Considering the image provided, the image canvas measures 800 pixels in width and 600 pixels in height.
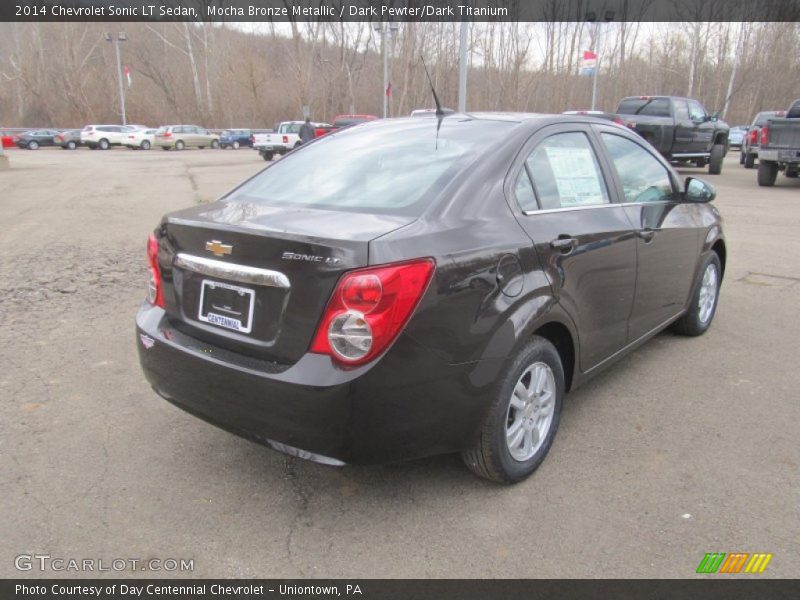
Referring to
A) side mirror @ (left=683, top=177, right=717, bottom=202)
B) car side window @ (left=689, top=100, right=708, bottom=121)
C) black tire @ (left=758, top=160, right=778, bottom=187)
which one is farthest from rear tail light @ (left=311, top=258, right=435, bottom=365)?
car side window @ (left=689, top=100, right=708, bottom=121)

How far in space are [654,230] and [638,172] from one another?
42 centimetres

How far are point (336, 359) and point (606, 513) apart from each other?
139cm

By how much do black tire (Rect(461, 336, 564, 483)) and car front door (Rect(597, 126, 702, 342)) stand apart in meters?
1.10

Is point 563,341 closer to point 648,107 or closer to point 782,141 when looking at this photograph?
point 782,141

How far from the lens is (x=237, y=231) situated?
2.51 metres

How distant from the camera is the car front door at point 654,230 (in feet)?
12.1

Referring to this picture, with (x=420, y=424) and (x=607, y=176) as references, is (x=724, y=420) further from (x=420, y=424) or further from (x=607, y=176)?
(x=420, y=424)

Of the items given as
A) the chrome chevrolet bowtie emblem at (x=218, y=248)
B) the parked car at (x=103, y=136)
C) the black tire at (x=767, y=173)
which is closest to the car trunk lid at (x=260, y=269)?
the chrome chevrolet bowtie emblem at (x=218, y=248)

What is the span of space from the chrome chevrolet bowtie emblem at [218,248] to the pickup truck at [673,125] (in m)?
15.9

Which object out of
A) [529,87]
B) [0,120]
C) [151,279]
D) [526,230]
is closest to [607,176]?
[526,230]

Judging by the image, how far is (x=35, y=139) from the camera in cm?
4172

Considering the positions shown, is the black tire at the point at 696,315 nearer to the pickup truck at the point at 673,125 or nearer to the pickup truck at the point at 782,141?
the pickup truck at the point at 782,141

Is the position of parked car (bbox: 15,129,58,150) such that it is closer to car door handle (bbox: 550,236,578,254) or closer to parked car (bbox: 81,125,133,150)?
parked car (bbox: 81,125,133,150)
